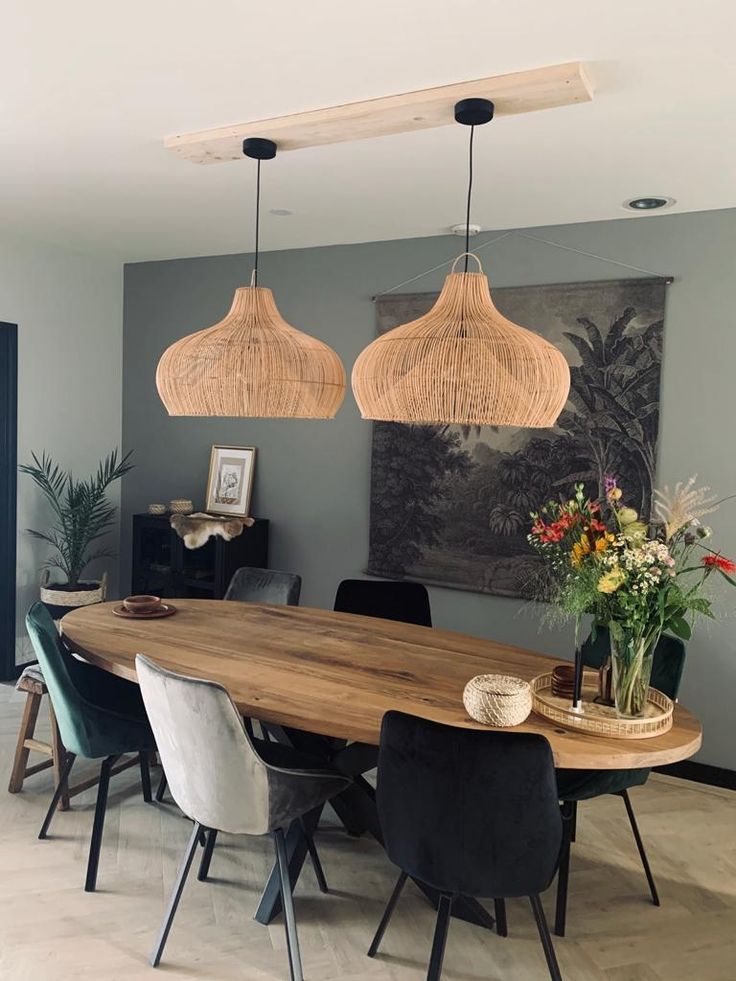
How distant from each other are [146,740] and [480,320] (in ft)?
5.67

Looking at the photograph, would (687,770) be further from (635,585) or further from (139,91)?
(139,91)

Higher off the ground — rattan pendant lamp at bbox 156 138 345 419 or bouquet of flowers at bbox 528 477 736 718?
rattan pendant lamp at bbox 156 138 345 419

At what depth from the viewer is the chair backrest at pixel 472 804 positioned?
1958 mm

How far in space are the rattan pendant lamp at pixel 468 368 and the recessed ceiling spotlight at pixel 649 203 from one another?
4.28ft

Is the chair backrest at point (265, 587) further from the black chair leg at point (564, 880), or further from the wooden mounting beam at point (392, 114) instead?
the wooden mounting beam at point (392, 114)

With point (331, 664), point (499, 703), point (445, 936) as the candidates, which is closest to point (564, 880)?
point (445, 936)

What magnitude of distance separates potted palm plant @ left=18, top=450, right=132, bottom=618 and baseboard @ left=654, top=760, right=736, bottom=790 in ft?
10.1

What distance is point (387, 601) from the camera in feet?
12.4

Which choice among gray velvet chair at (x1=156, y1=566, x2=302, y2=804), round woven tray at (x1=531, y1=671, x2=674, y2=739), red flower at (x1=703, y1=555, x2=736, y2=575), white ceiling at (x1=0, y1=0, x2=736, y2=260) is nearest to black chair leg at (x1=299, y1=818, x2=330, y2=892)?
round woven tray at (x1=531, y1=671, x2=674, y2=739)

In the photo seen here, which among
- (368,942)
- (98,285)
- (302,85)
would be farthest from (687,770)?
(98,285)

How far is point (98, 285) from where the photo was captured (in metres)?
5.27

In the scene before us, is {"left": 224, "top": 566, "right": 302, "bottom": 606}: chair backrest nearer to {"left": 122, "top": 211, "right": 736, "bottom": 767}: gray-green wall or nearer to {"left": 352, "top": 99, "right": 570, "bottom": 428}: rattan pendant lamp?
{"left": 122, "top": 211, "right": 736, "bottom": 767}: gray-green wall

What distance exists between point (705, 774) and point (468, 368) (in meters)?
2.47

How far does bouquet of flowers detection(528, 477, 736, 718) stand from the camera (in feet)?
7.19
